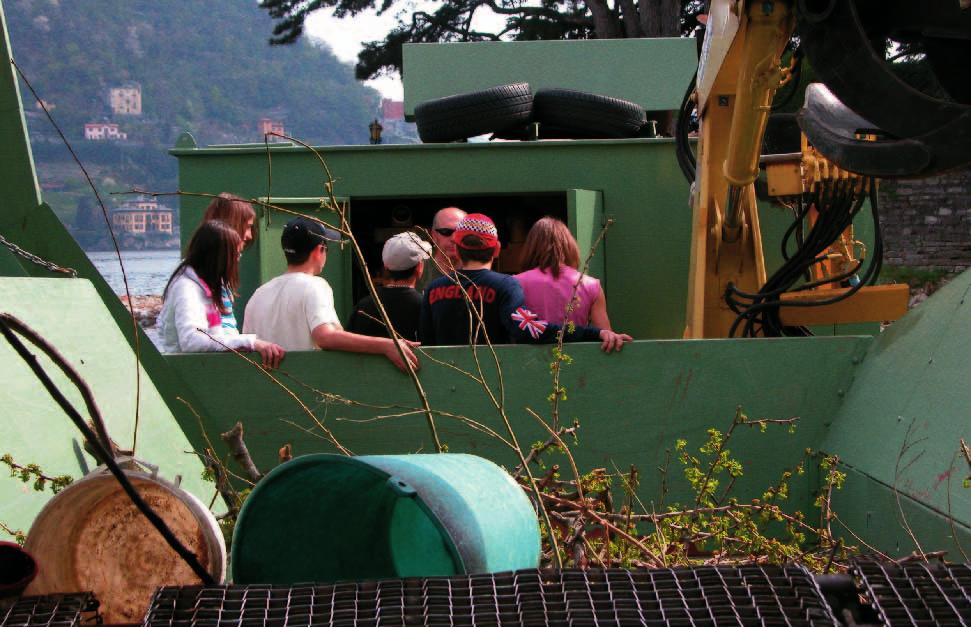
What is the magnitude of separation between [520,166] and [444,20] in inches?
701

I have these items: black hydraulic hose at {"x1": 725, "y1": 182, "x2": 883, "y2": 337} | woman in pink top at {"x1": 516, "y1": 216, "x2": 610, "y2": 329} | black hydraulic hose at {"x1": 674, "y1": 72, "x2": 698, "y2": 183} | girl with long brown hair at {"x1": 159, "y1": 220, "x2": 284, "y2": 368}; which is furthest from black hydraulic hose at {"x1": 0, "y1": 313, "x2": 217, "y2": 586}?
black hydraulic hose at {"x1": 674, "y1": 72, "x2": 698, "y2": 183}

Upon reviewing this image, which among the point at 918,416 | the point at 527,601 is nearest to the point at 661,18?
the point at 918,416

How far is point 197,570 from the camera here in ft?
7.04

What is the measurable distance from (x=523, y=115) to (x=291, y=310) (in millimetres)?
3843

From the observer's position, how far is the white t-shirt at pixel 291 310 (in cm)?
495

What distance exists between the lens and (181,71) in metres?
79.4

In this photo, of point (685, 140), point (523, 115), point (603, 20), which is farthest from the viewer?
point (603, 20)

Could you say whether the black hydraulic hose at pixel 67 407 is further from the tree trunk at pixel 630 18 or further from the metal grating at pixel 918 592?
the tree trunk at pixel 630 18

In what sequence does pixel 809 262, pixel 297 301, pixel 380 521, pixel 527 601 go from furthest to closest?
pixel 809 262 → pixel 297 301 → pixel 380 521 → pixel 527 601

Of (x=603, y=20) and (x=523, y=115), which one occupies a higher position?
(x=603, y=20)

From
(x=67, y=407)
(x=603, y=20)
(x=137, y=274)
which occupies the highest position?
(x=603, y=20)

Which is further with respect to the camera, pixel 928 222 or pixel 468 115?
pixel 928 222

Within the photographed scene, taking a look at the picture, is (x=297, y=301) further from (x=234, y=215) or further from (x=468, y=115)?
(x=468, y=115)

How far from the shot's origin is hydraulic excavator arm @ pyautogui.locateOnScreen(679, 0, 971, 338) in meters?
3.93
